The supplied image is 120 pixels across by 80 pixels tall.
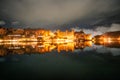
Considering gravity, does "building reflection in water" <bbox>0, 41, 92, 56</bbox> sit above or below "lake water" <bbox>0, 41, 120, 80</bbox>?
above

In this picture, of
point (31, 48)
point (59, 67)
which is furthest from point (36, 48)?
point (59, 67)

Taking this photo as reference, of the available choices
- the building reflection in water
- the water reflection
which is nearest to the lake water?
the building reflection in water

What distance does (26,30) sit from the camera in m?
148

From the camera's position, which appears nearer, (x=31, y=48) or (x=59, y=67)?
(x=59, y=67)

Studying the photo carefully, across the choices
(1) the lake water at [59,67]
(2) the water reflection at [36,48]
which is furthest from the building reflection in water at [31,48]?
(1) the lake water at [59,67]

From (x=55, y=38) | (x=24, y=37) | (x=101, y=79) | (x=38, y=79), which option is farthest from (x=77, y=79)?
(x=55, y=38)

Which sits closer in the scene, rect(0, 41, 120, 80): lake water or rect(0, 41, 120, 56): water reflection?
rect(0, 41, 120, 80): lake water

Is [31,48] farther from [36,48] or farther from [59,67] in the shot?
[59,67]

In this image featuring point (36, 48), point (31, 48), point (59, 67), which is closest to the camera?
point (59, 67)

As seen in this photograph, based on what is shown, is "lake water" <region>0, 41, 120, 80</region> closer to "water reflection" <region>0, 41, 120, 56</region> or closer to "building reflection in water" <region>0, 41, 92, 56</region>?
"building reflection in water" <region>0, 41, 92, 56</region>

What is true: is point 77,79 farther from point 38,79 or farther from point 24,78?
point 24,78

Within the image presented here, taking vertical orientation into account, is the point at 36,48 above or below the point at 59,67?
above

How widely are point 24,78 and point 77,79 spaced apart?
12.5 ft

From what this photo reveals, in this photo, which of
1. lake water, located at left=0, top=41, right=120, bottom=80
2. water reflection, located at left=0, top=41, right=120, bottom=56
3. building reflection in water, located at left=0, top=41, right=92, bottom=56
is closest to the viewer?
lake water, located at left=0, top=41, right=120, bottom=80
